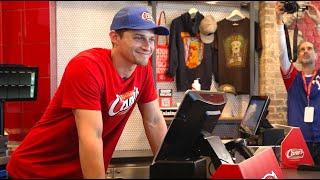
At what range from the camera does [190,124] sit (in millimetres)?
1771

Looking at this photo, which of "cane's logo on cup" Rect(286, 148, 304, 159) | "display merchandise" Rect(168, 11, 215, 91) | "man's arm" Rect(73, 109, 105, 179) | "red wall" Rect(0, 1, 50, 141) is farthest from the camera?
"display merchandise" Rect(168, 11, 215, 91)

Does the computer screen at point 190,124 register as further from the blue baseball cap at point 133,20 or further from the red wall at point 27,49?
the red wall at point 27,49

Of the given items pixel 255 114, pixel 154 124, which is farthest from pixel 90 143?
pixel 255 114

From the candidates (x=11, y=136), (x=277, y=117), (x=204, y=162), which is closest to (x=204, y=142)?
(x=204, y=162)

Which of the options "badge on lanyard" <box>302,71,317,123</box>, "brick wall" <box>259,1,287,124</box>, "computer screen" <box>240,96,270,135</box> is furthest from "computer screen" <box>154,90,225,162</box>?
"brick wall" <box>259,1,287,124</box>

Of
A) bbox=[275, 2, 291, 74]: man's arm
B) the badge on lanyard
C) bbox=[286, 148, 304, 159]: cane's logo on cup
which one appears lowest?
bbox=[286, 148, 304, 159]: cane's logo on cup

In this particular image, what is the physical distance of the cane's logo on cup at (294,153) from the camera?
2.61 meters

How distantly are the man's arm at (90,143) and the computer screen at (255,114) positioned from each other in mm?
1475

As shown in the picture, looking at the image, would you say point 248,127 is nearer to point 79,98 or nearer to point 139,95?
point 139,95

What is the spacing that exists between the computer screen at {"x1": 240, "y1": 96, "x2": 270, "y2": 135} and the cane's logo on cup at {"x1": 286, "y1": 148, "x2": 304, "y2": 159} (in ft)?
1.09

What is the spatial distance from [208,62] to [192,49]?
0.82 feet

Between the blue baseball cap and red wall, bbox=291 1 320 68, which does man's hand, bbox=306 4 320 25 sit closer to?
red wall, bbox=291 1 320 68

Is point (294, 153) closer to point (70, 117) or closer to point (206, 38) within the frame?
point (70, 117)

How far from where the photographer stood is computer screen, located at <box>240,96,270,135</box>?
3012 millimetres
